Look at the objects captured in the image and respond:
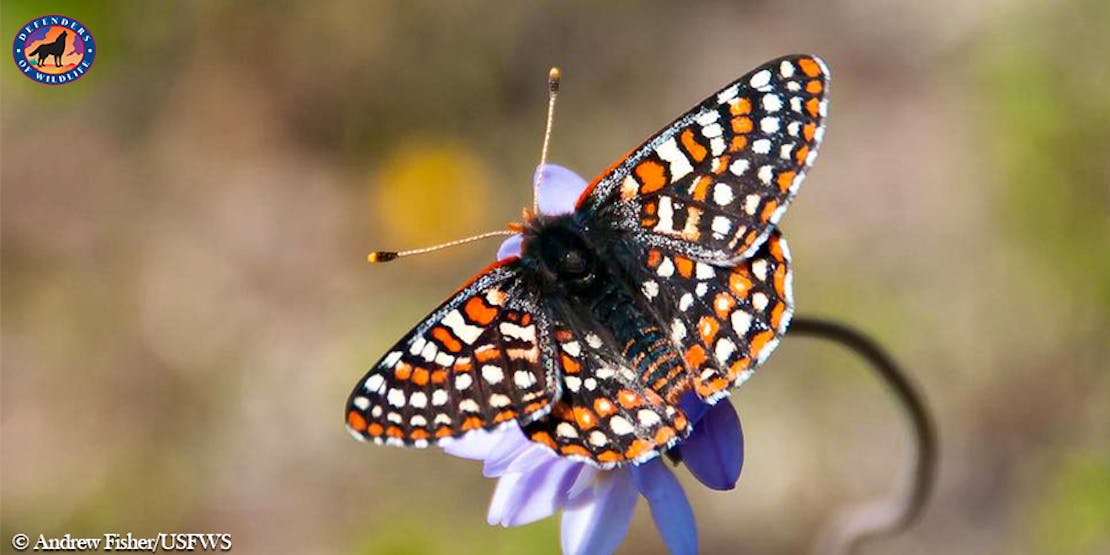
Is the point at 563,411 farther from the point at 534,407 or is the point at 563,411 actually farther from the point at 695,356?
the point at 695,356

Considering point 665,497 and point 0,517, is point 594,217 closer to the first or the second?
point 665,497

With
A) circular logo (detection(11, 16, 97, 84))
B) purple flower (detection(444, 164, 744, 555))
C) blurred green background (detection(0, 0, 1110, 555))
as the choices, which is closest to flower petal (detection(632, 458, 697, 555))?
purple flower (detection(444, 164, 744, 555))

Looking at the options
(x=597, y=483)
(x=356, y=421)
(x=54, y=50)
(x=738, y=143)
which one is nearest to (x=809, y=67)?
(x=738, y=143)

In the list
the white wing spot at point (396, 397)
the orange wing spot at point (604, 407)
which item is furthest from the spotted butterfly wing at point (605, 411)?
the white wing spot at point (396, 397)

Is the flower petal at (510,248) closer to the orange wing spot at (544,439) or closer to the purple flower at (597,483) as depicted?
the purple flower at (597,483)

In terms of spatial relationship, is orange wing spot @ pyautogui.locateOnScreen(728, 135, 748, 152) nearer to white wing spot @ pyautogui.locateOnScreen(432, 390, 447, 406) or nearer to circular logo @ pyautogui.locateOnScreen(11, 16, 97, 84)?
white wing spot @ pyautogui.locateOnScreen(432, 390, 447, 406)

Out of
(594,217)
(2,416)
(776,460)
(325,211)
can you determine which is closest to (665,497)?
(594,217)
